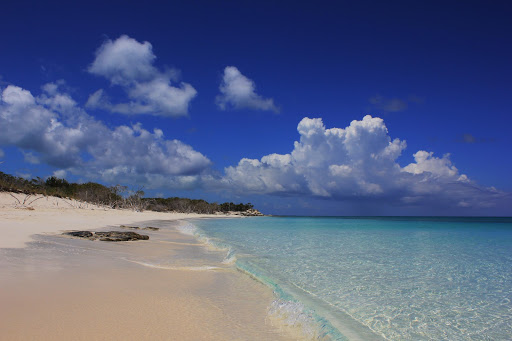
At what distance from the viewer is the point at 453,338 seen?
166 inches

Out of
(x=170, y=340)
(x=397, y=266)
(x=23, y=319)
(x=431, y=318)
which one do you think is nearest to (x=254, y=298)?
(x=170, y=340)

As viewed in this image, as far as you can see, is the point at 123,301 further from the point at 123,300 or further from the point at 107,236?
the point at 107,236

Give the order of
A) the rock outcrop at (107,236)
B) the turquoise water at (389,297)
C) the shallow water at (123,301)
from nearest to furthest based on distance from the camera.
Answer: the shallow water at (123,301), the turquoise water at (389,297), the rock outcrop at (107,236)

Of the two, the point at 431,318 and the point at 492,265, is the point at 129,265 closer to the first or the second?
the point at 431,318

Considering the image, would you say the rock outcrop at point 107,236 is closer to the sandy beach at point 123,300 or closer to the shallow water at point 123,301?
the sandy beach at point 123,300

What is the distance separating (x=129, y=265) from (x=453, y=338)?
23.1 ft

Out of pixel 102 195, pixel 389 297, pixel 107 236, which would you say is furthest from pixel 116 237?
pixel 102 195

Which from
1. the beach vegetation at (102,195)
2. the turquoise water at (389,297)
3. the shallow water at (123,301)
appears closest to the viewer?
the shallow water at (123,301)

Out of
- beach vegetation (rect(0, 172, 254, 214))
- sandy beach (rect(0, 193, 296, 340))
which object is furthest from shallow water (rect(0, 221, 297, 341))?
beach vegetation (rect(0, 172, 254, 214))

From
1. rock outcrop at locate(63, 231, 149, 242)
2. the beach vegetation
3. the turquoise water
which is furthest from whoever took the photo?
the beach vegetation

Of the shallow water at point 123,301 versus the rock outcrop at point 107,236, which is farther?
the rock outcrop at point 107,236

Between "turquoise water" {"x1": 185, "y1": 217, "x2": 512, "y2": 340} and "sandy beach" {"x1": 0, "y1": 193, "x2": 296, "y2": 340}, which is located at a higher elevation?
"sandy beach" {"x1": 0, "y1": 193, "x2": 296, "y2": 340}

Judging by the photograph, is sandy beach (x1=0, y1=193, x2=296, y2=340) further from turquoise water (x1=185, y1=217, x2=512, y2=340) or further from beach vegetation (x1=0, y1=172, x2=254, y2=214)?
beach vegetation (x1=0, y1=172, x2=254, y2=214)

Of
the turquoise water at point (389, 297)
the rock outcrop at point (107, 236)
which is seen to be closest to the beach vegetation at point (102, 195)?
the rock outcrop at point (107, 236)
